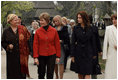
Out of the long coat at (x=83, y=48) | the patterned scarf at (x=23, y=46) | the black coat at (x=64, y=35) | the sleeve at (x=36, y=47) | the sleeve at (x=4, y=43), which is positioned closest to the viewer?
the sleeve at (x=36, y=47)

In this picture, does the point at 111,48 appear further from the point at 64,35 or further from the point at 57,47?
the point at 64,35

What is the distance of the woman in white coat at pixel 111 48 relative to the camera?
5637 millimetres

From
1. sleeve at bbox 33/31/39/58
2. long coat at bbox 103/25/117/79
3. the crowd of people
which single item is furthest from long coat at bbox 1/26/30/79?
long coat at bbox 103/25/117/79

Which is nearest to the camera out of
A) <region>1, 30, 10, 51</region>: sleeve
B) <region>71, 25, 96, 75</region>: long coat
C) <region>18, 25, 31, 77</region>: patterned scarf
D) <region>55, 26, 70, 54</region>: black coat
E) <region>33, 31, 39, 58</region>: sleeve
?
<region>33, 31, 39, 58</region>: sleeve

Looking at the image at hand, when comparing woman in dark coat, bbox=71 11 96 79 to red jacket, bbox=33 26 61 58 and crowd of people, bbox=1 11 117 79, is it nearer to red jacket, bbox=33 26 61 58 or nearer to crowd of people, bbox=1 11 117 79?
crowd of people, bbox=1 11 117 79

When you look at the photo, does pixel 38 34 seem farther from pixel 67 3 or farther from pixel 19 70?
pixel 67 3

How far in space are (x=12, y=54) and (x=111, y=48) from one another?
89.8 inches

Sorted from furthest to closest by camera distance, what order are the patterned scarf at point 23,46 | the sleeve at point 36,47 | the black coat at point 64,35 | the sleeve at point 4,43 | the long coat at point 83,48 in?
the black coat at point 64,35 → the patterned scarf at point 23,46 → the sleeve at point 4,43 → the long coat at point 83,48 → the sleeve at point 36,47

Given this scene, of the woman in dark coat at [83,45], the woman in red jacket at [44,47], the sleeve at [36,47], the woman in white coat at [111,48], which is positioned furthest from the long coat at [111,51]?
the sleeve at [36,47]

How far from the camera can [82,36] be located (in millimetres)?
5617

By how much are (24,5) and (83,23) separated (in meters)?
32.5

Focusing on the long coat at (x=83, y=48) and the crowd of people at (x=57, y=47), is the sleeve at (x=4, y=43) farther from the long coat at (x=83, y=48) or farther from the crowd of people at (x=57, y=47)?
the long coat at (x=83, y=48)

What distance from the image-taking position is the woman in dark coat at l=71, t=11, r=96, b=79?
5.64 m

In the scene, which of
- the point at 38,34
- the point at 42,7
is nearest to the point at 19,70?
the point at 38,34
